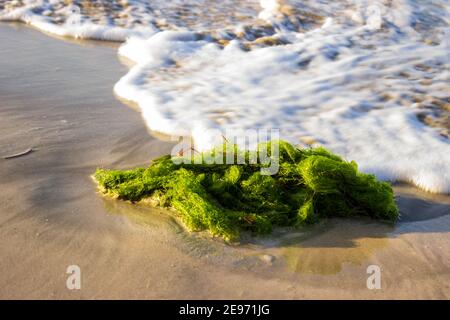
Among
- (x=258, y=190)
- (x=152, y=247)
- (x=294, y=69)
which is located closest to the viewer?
(x=152, y=247)

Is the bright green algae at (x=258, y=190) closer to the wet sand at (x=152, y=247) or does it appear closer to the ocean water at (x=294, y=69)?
the wet sand at (x=152, y=247)

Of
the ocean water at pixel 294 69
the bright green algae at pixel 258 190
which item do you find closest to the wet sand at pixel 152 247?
the bright green algae at pixel 258 190

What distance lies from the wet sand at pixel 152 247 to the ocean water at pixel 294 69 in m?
0.68

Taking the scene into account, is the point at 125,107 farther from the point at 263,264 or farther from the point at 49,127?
the point at 263,264

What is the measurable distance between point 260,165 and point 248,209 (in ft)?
1.18

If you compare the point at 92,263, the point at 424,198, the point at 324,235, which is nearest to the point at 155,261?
the point at 92,263

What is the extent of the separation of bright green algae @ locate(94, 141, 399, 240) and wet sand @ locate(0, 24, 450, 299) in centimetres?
9

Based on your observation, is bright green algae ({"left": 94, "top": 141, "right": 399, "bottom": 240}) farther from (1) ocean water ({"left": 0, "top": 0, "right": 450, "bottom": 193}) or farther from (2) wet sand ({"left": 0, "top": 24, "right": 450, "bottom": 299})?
(1) ocean water ({"left": 0, "top": 0, "right": 450, "bottom": 193})

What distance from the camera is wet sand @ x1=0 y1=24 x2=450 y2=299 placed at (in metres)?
2.31

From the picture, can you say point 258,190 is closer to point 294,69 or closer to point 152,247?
point 152,247

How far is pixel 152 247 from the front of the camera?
2.58m

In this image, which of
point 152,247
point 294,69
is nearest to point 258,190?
point 152,247

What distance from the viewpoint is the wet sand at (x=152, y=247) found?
7.59ft

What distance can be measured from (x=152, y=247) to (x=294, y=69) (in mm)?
3686
